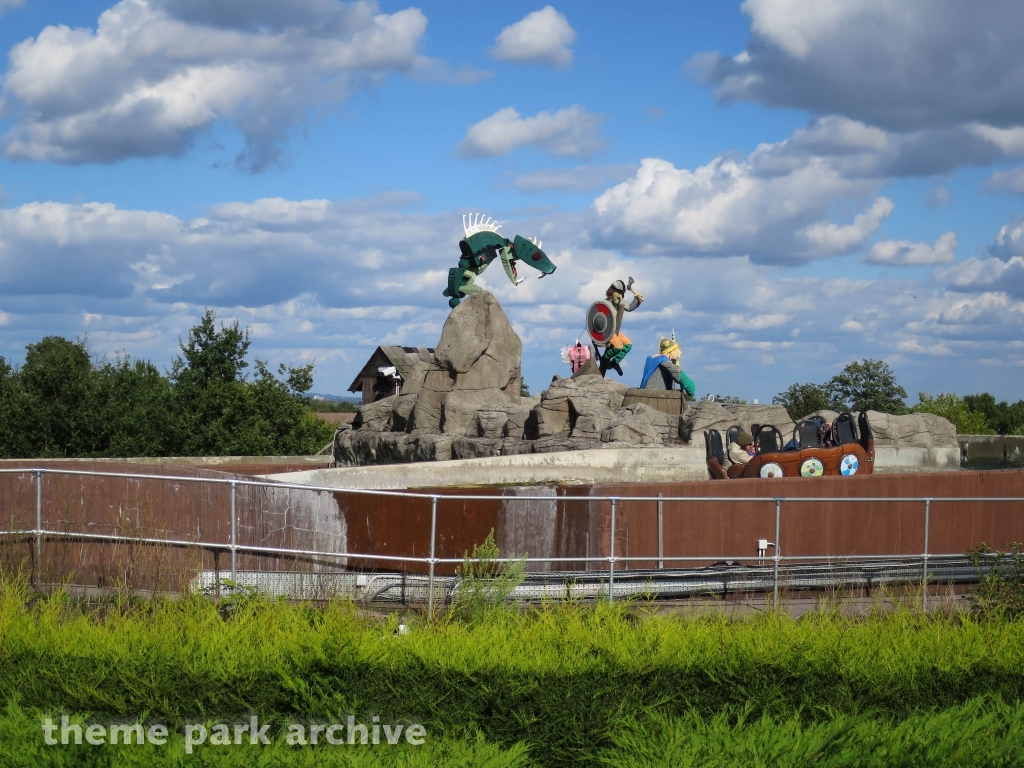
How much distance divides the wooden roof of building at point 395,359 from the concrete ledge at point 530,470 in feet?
47.3

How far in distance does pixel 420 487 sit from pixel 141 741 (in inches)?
566

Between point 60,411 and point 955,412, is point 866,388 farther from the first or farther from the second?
point 60,411

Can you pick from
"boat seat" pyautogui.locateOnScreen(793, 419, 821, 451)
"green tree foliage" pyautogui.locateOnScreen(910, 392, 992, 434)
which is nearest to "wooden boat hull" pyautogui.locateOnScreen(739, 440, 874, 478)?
"boat seat" pyautogui.locateOnScreen(793, 419, 821, 451)

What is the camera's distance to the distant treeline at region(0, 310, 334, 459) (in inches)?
1618

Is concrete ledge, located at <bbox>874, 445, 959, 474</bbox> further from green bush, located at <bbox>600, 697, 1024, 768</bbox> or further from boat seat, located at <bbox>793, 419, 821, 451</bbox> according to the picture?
green bush, located at <bbox>600, 697, 1024, 768</bbox>

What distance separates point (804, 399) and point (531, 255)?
115 feet

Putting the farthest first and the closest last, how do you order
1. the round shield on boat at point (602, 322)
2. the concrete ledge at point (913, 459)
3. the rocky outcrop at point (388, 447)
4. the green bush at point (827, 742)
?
1. the round shield on boat at point (602, 322)
2. the concrete ledge at point (913, 459)
3. the rocky outcrop at point (388, 447)
4. the green bush at point (827, 742)

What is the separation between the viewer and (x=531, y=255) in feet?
128

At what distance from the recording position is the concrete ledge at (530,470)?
72.6 feet

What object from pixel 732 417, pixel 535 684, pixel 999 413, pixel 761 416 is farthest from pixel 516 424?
pixel 999 413

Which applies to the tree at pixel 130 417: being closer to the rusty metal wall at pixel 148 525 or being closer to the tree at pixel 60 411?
the tree at pixel 60 411

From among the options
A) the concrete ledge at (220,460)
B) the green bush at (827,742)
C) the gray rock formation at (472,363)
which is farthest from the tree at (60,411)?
the green bush at (827,742)

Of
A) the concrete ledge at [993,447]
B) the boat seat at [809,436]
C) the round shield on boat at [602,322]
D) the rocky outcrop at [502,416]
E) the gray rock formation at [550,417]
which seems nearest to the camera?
the boat seat at [809,436]

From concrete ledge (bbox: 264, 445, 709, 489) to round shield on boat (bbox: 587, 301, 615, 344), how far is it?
62.7 feet
